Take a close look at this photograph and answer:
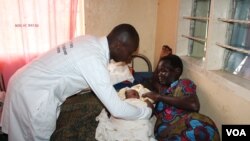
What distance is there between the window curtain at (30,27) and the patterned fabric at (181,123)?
1.51m

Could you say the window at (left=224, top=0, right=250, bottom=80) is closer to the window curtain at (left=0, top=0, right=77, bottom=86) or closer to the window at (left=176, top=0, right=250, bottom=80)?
the window at (left=176, top=0, right=250, bottom=80)

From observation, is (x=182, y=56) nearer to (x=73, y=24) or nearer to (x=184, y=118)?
(x=184, y=118)

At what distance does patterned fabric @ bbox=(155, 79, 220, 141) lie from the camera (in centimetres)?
146

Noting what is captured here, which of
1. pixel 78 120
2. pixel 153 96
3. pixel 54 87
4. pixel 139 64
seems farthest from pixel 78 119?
pixel 139 64

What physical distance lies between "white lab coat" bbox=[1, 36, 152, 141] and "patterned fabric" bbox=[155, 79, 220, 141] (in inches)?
7.1

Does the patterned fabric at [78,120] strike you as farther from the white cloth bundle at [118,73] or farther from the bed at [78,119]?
the white cloth bundle at [118,73]

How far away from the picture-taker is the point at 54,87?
4.99ft

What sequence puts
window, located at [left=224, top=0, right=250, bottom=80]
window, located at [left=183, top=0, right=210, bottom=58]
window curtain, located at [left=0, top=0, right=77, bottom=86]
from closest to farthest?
window, located at [left=224, top=0, right=250, bottom=80]
window, located at [left=183, top=0, right=210, bottom=58]
window curtain, located at [left=0, top=0, right=77, bottom=86]

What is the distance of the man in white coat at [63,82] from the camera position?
137 centimetres

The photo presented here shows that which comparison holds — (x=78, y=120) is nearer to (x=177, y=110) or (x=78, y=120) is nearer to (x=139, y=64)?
(x=177, y=110)

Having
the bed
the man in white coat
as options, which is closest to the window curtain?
the bed

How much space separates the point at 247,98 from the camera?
134 cm

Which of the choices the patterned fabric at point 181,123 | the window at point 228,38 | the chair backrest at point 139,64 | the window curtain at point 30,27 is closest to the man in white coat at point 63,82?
the patterned fabric at point 181,123

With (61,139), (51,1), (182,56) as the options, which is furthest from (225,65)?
(51,1)
